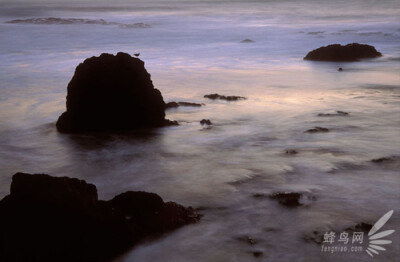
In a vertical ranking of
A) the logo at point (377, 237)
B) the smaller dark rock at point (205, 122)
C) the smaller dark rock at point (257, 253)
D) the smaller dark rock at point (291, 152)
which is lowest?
the smaller dark rock at point (257, 253)

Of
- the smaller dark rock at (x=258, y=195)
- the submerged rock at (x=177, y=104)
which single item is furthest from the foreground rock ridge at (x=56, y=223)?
the submerged rock at (x=177, y=104)

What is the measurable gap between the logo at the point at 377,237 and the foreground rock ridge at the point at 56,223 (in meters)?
2.18

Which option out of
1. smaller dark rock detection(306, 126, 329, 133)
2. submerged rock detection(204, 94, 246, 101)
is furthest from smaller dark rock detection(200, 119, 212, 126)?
submerged rock detection(204, 94, 246, 101)

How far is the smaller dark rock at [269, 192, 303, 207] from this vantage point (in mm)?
5609

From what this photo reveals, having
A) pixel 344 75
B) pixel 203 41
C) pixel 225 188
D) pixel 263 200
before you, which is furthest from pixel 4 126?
pixel 203 41

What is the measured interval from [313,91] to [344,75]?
2.97m

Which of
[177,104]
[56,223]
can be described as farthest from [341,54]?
[56,223]

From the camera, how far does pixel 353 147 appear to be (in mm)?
7953

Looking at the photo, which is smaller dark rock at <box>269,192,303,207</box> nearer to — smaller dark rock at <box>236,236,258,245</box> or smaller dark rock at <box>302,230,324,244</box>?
smaller dark rock at <box>302,230,324,244</box>

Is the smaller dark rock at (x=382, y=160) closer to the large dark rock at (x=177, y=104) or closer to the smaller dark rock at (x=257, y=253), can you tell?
the smaller dark rock at (x=257, y=253)

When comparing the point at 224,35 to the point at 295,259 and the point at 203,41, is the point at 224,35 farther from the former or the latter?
the point at 295,259

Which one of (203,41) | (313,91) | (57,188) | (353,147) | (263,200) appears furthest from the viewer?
(203,41)

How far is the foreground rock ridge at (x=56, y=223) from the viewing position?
4.25m

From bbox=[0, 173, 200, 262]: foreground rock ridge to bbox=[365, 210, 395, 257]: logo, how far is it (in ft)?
7.15
